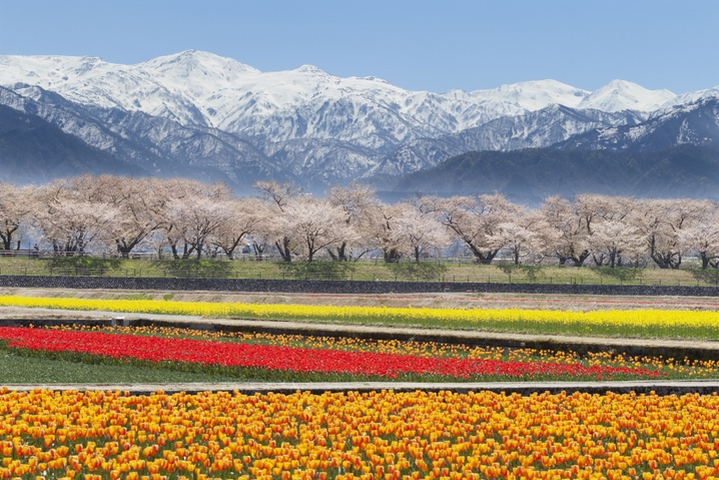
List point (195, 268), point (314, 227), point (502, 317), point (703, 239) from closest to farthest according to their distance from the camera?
point (502, 317) < point (195, 268) < point (314, 227) < point (703, 239)

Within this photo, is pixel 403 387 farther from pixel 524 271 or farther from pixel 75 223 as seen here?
pixel 75 223

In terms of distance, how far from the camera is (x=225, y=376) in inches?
634

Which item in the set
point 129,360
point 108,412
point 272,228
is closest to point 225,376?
point 129,360

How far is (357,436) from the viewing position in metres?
8.34

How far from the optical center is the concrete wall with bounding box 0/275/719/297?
174ft

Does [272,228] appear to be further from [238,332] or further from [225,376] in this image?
[225,376]

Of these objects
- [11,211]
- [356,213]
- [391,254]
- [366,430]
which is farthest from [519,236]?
[366,430]

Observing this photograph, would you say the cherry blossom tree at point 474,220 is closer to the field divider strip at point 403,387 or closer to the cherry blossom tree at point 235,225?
the cherry blossom tree at point 235,225

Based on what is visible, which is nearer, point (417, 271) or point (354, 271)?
point (354, 271)

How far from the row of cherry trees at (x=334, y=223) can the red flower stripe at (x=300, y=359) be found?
5814 centimetres

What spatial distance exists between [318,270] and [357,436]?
60.7 meters

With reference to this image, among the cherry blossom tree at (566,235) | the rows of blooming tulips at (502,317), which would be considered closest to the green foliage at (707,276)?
the cherry blossom tree at (566,235)

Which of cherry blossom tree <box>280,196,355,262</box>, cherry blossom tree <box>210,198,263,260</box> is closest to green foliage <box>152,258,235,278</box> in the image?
cherry blossom tree <box>280,196,355,262</box>

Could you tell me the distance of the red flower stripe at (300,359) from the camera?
15125mm
